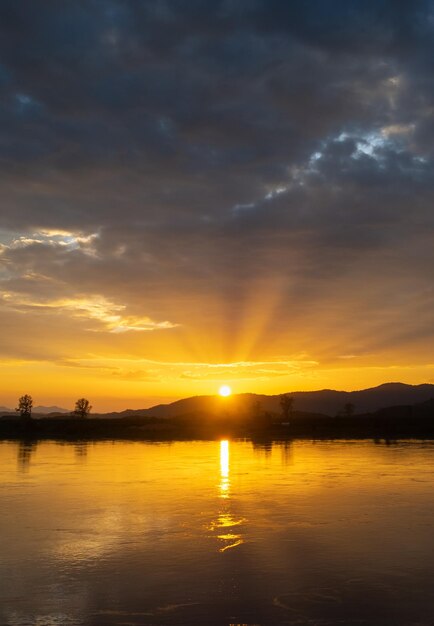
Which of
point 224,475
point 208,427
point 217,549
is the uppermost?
point 208,427

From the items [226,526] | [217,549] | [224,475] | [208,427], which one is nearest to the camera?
[217,549]

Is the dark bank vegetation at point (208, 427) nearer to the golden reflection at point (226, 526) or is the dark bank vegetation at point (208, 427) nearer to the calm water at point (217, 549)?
the calm water at point (217, 549)

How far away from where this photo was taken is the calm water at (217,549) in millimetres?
12914

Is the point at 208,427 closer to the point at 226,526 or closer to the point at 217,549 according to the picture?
the point at 226,526

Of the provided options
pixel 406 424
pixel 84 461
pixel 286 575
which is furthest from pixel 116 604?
pixel 406 424

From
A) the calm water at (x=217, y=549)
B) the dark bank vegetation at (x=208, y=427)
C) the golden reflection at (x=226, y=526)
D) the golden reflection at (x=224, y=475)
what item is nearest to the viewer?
the calm water at (x=217, y=549)

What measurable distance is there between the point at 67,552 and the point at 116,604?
5092mm

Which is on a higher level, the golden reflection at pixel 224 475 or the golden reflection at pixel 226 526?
the golden reflection at pixel 224 475

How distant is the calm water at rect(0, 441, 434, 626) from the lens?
508 inches

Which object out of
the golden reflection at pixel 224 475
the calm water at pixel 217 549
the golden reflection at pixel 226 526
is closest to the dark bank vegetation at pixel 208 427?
the golden reflection at pixel 224 475

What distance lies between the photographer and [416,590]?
14.1 meters

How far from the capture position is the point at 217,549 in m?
18.0

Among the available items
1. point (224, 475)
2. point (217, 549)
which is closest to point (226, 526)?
point (217, 549)

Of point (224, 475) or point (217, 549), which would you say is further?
point (224, 475)
